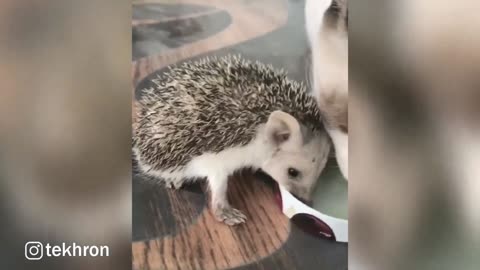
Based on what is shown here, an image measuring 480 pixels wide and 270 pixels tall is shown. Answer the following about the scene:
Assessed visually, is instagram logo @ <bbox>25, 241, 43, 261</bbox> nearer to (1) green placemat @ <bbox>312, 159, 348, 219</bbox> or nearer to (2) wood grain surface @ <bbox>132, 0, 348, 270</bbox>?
(2) wood grain surface @ <bbox>132, 0, 348, 270</bbox>

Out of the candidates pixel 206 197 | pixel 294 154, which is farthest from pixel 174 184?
pixel 294 154

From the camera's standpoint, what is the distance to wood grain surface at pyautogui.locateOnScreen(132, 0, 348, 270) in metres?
1.04

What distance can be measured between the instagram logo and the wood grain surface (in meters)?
0.15

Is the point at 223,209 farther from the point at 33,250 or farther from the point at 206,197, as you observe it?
the point at 33,250

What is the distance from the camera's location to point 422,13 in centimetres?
107

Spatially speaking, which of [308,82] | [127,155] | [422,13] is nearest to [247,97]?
[308,82]

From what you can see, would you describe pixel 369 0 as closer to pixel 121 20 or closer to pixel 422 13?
pixel 422 13

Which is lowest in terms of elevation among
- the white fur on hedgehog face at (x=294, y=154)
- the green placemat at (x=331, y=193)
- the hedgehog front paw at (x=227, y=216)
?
the hedgehog front paw at (x=227, y=216)

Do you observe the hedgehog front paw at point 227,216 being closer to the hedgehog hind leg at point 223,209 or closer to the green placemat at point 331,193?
the hedgehog hind leg at point 223,209

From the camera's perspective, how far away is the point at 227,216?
105 cm

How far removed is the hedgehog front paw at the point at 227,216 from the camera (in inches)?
41.3

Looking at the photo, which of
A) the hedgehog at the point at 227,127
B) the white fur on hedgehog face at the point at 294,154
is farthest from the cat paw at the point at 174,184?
the white fur on hedgehog face at the point at 294,154

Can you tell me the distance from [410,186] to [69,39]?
0.59m

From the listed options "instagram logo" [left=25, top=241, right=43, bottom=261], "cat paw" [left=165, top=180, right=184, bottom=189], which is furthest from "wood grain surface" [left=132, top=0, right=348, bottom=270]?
"instagram logo" [left=25, top=241, right=43, bottom=261]
